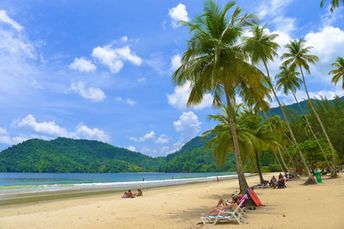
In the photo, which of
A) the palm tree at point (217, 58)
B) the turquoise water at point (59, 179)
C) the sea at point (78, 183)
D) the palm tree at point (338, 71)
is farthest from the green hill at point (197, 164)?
the palm tree at point (217, 58)

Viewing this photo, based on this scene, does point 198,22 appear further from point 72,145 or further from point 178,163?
point 72,145

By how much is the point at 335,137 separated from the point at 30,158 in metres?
133

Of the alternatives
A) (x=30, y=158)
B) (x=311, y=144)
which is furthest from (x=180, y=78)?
(x=30, y=158)

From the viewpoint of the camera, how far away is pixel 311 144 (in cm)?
3819

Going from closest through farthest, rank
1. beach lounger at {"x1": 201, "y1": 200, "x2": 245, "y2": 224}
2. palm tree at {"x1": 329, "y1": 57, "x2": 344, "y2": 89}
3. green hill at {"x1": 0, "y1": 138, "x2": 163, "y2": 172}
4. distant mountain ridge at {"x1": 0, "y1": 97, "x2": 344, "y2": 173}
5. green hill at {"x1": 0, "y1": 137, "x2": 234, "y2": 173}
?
1. beach lounger at {"x1": 201, "y1": 200, "x2": 245, "y2": 224}
2. palm tree at {"x1": 329, "y1": 57, "x2": 344, "y2": 89}
3. green hill at {"x1": 0, "y1": 138, "x2": 163, "y2": 172}
4. distant mountain ridge at {"x1": 0, "y1": 97, "x2": 344, "y2": 173}
5. green hill at {"x1": 0, "y1": 137, "x2": 234, "y2": 173}

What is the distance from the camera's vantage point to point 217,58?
13898 mm

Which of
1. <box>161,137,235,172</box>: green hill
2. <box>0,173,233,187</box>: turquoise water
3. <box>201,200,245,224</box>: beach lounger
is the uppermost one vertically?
<box>161,137,235,172</box>: green hill

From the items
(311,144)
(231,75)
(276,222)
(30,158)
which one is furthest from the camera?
(30,158)

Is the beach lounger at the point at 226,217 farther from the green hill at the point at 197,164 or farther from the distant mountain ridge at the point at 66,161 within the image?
the green hill at the point at 197,164

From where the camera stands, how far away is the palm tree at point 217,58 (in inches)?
555

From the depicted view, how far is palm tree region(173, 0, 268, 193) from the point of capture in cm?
1409

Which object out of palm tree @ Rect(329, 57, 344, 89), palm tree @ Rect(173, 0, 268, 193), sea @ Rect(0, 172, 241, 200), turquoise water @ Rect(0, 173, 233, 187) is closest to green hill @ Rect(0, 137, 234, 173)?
turquoise water @ Rect(0, 173, 233, 187)

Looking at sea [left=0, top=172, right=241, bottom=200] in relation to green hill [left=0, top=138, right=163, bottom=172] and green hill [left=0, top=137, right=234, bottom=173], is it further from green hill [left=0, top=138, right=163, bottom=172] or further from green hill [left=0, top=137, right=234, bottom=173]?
green hill [left=0, top=138, right=163, bottom=172]

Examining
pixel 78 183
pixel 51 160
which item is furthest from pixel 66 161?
pixel 78 183
